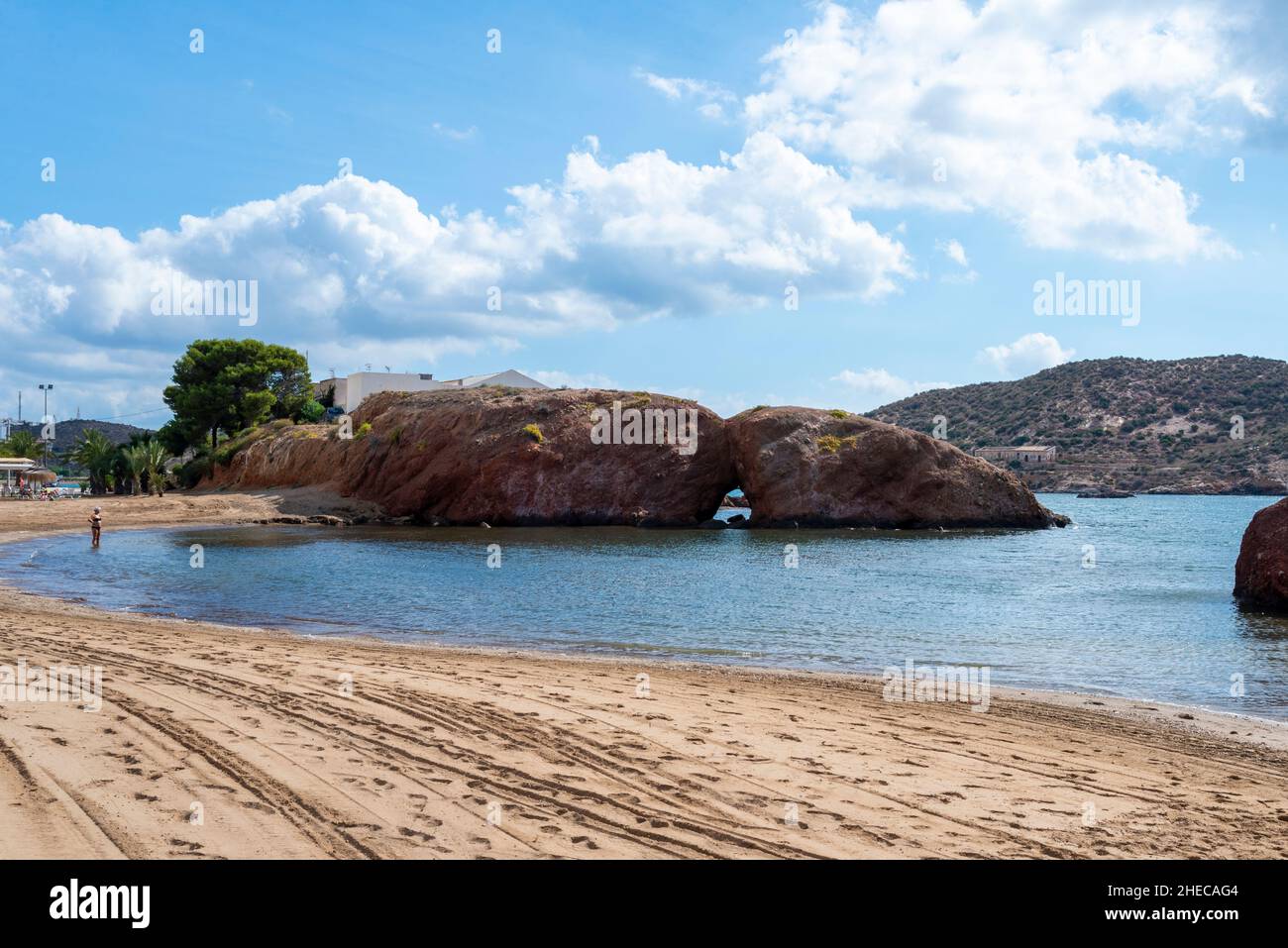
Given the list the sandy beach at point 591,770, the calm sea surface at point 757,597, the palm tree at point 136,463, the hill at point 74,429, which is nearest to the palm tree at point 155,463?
the palm tree at point 136,463

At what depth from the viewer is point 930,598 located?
23.2 m

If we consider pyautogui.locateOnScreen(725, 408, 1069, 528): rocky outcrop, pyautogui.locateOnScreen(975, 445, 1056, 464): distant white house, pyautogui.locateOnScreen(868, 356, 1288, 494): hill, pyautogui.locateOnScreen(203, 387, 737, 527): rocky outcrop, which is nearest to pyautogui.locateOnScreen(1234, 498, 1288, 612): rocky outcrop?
pyautogui.locateOnScreen(725, 408, 1069, 528): rocky outcrop

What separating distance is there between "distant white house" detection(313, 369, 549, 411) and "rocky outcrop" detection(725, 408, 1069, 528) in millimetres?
26604

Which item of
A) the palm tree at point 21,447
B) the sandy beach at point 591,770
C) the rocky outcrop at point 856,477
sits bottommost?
the sandy beach at point 591,770

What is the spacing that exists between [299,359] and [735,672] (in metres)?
64.5

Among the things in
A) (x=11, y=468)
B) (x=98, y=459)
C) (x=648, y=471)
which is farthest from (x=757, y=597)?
(x=11, y=468)

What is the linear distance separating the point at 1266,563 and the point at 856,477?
28977mm

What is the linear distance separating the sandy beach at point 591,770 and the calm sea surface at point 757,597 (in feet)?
11.7

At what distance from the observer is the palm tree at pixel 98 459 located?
219 ft

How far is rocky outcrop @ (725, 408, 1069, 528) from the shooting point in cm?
5012

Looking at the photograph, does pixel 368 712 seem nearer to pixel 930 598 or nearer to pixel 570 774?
pixel 570 774

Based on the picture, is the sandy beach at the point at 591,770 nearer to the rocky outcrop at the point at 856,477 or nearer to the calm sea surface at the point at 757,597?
the calm sea surface at the point at 757,597

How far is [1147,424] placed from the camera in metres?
109

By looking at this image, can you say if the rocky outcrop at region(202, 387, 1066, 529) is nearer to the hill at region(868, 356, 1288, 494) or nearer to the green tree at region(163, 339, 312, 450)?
the green tree at region(163, 339, 312, 450)
